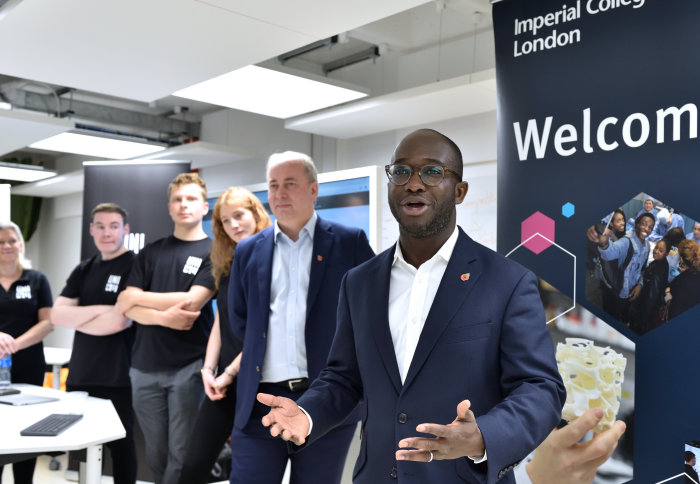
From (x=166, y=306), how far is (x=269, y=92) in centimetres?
214

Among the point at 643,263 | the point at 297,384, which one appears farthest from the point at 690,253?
the point at 297,384

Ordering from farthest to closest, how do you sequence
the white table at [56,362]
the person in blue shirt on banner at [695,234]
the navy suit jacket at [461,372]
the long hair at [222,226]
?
the white table at [56,362] → the long hair at [222,226] → the person in blue shirt on banner at [695,234] → the navy suit jacket at [461,372]

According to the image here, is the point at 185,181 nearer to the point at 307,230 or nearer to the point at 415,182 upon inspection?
the point at 307,230

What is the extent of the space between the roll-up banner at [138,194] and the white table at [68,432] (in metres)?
2.13

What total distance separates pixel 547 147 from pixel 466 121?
3300mm

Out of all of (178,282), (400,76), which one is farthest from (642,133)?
(400,76)

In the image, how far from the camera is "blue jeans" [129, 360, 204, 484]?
11.9ft

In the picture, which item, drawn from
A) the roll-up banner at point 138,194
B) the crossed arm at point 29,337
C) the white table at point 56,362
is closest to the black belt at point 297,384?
the crossed arm at point 29,337

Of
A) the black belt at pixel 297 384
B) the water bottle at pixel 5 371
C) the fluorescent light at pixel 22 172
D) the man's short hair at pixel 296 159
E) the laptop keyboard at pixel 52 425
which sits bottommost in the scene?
the laptop keyboard at pixel 52 425

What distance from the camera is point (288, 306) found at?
273 centimetres

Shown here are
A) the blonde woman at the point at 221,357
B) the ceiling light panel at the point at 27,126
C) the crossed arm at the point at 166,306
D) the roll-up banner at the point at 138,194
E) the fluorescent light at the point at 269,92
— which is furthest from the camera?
the ceiling light panel at the point at 27,126

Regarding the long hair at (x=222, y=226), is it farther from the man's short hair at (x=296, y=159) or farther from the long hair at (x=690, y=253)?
the long hair at (x=690, y=253)

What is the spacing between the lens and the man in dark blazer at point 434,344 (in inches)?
57.1

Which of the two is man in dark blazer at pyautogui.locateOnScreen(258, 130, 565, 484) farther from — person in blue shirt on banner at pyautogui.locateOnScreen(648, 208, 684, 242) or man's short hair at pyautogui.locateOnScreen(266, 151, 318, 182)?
man's short hair at pyautogui.locateOnScreen(266, 151, 318, 182)
